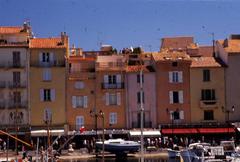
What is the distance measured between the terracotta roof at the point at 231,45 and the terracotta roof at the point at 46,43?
50.4 ft

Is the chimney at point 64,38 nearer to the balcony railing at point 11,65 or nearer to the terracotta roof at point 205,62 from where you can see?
the balcony railing at point 11,65

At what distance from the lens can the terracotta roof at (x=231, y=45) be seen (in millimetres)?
69562

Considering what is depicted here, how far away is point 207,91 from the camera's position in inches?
2736

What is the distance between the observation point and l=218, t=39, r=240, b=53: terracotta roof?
228 feet

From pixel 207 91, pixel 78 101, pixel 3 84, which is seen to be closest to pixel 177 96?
pixel 207 91

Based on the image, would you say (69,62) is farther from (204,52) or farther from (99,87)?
(204,52)

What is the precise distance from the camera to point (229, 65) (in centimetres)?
6944

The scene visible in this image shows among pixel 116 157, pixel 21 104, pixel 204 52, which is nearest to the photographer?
pixel 116 157

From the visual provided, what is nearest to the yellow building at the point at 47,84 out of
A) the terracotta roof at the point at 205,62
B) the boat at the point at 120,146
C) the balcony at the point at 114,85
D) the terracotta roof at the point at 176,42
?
the balcony at the point at 114,85

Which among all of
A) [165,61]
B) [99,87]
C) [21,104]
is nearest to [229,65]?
[165,61]

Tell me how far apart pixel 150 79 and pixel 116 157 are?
10532 mm

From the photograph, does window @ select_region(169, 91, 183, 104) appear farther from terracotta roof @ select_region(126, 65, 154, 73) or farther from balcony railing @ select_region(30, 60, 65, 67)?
balcony railing @ select_region(30, 60, 65, 67)

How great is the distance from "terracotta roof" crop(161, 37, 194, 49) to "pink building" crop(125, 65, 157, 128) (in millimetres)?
22093

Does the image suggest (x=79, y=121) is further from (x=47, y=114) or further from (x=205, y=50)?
(x=205, y=50)
